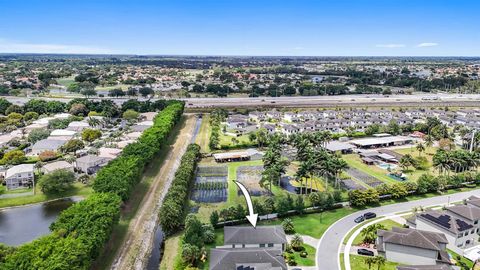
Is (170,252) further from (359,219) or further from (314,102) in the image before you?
(314,102)

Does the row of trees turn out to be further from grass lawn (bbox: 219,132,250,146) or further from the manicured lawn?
grass lawn (bbox: 219,132,250,146)

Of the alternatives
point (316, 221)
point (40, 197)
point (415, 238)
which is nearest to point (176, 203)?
point (316, 221)

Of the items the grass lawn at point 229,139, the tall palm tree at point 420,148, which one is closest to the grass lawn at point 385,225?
the tall palm tree at point 420,148

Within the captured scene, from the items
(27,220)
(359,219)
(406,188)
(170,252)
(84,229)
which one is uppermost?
(84,229)

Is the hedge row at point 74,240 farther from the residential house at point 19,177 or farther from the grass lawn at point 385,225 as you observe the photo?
the grass lawn at point 385,225

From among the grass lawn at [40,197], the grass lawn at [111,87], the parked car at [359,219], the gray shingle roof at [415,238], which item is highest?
the grass lawn at [111,87]

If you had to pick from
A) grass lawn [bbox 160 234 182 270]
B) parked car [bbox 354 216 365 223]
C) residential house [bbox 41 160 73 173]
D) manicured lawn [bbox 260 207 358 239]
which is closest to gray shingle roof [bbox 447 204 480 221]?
parked car [bbox 354 216 365 223]
